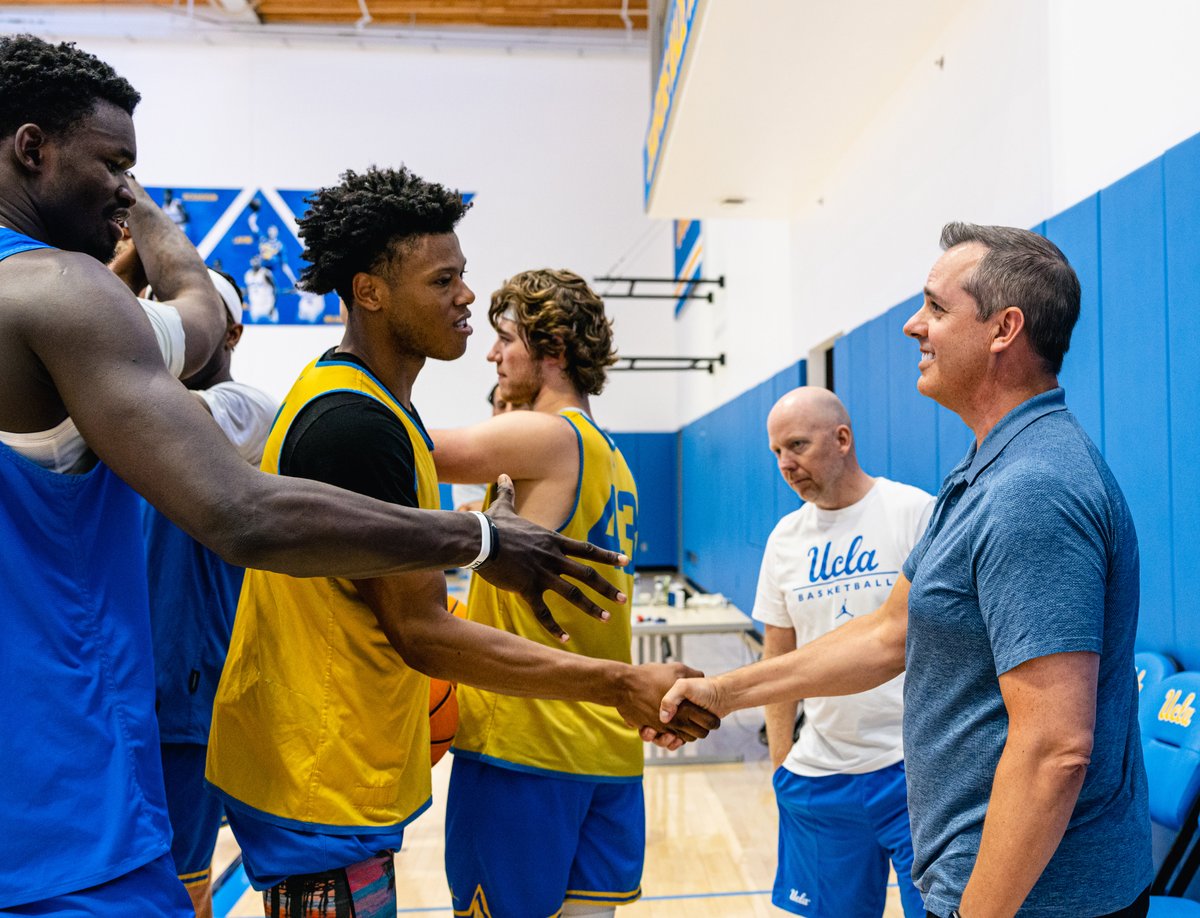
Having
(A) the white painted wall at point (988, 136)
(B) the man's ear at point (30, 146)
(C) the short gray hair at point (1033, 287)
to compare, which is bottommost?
(C) the short gray hair at point (1033, 287)

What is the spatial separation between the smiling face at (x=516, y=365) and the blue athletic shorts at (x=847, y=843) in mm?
1303

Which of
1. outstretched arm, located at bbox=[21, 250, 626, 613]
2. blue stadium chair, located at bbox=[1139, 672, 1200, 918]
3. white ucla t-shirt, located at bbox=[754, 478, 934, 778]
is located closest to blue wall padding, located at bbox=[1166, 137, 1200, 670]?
blue stadium chair, located at bbox=[1139, 672, 1200, 918]

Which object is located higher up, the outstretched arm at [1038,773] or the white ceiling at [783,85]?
the white ceiling at [783,85]

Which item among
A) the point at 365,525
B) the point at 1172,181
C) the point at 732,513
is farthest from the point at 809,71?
the point at 732,513

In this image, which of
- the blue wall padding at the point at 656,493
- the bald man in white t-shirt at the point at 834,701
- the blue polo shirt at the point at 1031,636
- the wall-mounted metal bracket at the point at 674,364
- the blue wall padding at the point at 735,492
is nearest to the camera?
the blue polo shirt at the point at 1031,636

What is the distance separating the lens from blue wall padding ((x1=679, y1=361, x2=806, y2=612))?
7430 mm

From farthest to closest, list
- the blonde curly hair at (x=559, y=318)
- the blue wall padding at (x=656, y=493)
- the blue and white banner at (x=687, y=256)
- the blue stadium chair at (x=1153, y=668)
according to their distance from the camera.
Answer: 1. the blue wall padding at (x=656, y=493)
2. the blue and white banner at (x=687, y=256)
3. the blue stadium chair at (x=1153, y=668)
4. the blonde curly hair at (x=559, y=318)

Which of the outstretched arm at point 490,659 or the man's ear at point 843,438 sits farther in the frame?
the man's ear at point 843,438

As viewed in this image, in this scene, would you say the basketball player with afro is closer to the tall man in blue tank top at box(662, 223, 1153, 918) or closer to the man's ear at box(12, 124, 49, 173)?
the man's ear at box(12, 124, 49, 173)

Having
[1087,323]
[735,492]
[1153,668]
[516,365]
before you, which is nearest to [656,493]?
[735,492]

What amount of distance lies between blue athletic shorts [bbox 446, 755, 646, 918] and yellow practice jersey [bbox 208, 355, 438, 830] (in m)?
0.43

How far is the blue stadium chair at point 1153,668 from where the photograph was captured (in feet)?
7.64

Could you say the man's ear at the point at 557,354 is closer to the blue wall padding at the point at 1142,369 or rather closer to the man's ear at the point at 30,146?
the man's ear at the point at 30,146

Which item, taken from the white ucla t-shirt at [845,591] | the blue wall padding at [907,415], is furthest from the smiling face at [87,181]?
the blue wall padding at [907,415]
